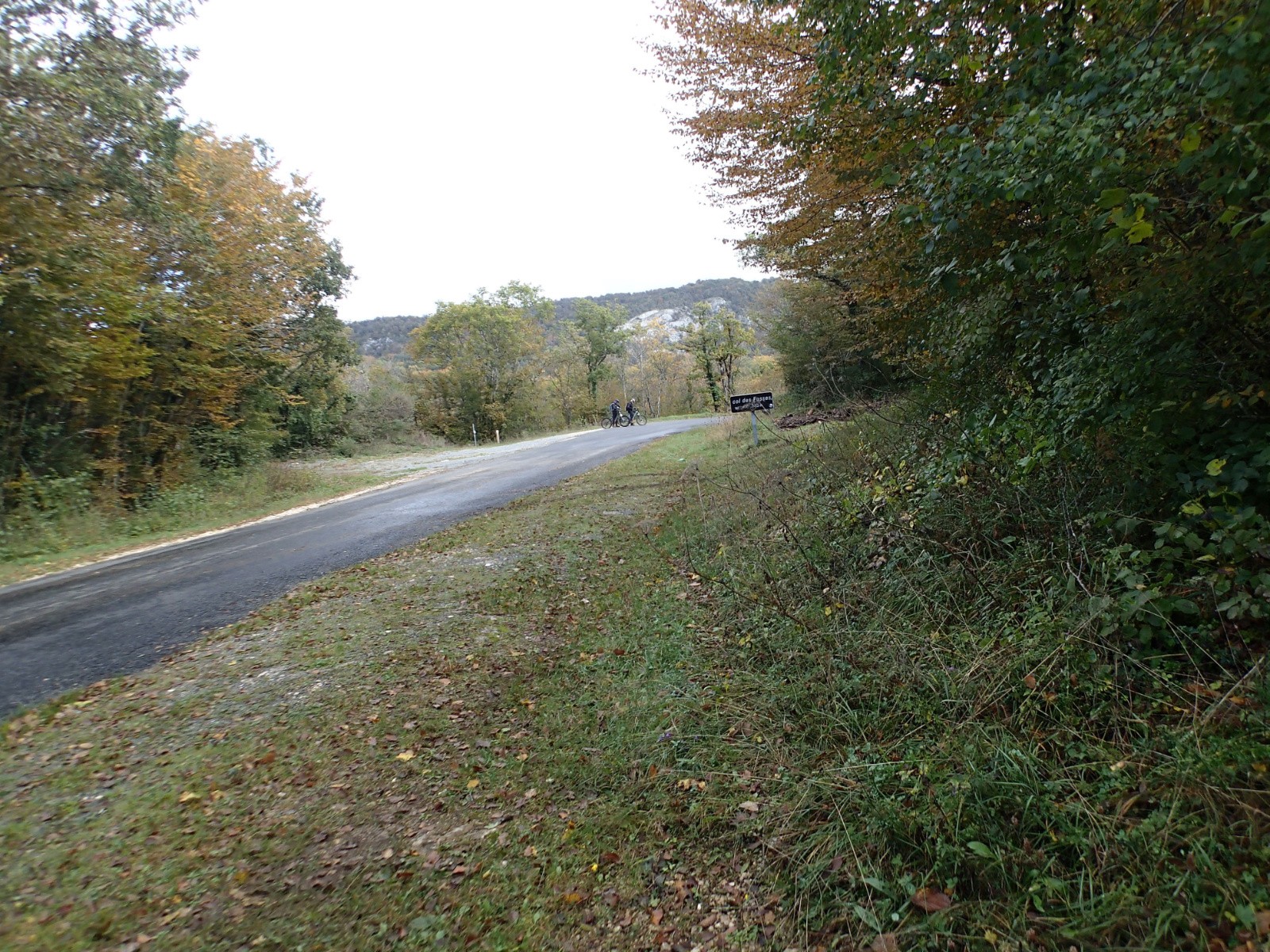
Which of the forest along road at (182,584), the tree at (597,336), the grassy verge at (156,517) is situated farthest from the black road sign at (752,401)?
the tree at (597,336)

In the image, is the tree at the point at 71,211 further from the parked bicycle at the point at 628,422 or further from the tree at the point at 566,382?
the tree at the point at 566,382

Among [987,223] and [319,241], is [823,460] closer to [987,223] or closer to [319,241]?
[987,223]

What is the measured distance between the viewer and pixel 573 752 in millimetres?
3676

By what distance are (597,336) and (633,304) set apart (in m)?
77.1

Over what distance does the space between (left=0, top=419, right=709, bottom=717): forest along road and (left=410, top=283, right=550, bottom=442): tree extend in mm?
24323

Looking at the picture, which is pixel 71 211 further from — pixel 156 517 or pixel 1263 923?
pixel 1263 923

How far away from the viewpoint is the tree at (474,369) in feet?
123

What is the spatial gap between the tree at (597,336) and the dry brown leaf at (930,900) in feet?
156

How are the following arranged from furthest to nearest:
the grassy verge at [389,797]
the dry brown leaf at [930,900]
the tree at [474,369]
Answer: the tree at [474,369] → the grassy verge at [389,797] → the dry brown leaf at [930,900]

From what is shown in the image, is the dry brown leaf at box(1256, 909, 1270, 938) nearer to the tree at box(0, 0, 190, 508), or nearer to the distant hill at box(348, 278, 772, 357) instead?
the tree at box(0, 0, 190, 508)

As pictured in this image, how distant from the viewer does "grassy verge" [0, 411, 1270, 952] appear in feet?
7.54

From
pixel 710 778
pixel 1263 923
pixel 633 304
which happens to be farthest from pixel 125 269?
pixel 633 304

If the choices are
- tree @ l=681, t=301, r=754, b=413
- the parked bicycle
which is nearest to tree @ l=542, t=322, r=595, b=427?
the parked bicycle

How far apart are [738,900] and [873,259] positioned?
558cm
